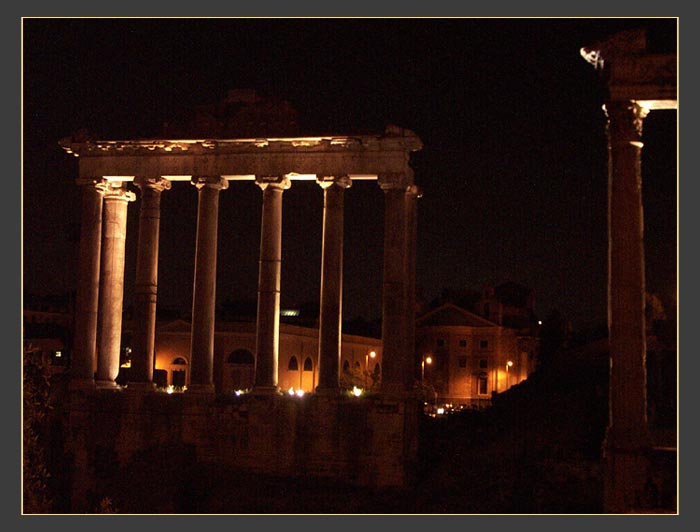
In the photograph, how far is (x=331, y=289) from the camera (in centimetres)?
3784

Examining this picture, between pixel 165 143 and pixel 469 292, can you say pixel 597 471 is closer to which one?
pixel 165 143

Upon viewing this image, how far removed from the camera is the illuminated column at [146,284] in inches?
1548

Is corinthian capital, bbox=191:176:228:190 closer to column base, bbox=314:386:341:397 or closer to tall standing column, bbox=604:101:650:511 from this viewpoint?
column base, bbox=314:386:341:397

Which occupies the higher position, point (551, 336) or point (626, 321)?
point (626, 321)

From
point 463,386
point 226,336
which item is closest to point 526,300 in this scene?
point 463,386

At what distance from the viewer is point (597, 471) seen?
32.3 meters

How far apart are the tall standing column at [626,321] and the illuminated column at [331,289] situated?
579 inches

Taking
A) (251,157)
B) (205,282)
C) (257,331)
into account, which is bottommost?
(257,331)

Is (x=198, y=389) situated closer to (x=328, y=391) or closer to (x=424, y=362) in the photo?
(x=328, y=391)

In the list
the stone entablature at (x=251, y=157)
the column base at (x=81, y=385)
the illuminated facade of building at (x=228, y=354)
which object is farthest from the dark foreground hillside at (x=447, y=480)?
the illuminated facade of building at (x=228, y=354)

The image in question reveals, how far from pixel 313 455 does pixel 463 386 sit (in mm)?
52809

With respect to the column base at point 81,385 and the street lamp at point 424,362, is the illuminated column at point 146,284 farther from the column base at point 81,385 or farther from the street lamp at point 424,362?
the street lamp at point 424,362

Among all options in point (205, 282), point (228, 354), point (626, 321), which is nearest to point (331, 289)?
point (205, 282)

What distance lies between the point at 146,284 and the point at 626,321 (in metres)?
20.8
